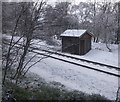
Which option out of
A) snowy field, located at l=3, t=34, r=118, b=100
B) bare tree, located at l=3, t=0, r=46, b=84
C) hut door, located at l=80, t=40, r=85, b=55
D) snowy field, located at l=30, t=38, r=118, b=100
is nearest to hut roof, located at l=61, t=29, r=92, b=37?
hut door, located at l=80, t=40, r=85, b=55

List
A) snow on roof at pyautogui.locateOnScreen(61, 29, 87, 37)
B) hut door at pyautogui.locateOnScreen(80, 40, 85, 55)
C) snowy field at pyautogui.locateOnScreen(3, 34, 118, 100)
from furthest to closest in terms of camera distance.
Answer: hut door at pyautogui.locateOnScreen(80, 40, 85, 55)
snow on roof at pyautogui.locateOnScreen(61, 29, 87, 37)
snowy field at pyautogui.locateOnScreen(3, 34, 118, 100)

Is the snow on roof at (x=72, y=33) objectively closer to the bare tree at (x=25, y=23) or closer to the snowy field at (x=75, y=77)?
the snowy field at (x=75, y=77)

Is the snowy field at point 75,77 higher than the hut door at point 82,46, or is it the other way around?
the hut door at point 82,46

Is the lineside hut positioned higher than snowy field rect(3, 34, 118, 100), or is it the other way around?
the lineside hut

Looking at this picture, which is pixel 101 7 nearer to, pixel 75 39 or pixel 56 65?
pixel 75 39

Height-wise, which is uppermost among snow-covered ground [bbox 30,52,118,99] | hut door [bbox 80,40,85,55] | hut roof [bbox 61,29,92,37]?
hut roof [bbox 61,29,92,37]

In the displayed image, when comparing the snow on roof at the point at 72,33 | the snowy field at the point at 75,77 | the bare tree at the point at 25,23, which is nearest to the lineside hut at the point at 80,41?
the snow on roof at the point at 72,33

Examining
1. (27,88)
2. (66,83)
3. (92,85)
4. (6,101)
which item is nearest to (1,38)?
(6,101)

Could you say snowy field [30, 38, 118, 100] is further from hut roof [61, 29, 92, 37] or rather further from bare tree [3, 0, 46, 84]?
hut roof [61, 29, 92, 37]

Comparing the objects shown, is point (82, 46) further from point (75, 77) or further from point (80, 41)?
point (75, 77)

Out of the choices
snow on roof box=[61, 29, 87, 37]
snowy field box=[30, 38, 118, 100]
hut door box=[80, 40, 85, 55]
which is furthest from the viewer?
hut door box=[80, 40, 85, 55]

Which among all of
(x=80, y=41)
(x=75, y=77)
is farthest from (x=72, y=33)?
(x=80, y=41)

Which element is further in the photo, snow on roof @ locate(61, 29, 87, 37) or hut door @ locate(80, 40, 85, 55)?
hut door @ locate(80, 40, 85, 55)

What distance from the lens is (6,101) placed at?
6023 millimetres
